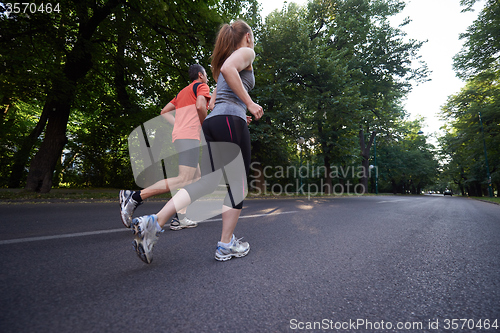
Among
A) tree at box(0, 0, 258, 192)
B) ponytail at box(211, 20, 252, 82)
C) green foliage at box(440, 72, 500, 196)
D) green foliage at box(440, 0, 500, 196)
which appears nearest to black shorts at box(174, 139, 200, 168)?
ponytail at box(211, 20, 252, 82)

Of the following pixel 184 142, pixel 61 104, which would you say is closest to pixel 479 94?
pixel 184 142

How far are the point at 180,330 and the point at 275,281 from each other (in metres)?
0.72

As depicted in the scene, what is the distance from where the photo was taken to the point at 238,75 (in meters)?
1.98

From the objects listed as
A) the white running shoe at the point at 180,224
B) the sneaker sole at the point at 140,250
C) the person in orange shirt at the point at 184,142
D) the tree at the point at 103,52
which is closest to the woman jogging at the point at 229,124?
the sneaker sole at the point at 140,250

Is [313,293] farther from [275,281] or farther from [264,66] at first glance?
[264,66]

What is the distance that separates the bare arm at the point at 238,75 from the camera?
1987 millimetres

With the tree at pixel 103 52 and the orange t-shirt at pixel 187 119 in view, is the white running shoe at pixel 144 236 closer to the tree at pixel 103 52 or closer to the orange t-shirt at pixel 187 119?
the orange t-shirt at pixel 187 119

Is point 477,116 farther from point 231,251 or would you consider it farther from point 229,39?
point 231,251

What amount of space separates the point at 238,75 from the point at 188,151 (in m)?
1.41

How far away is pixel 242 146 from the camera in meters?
2.09

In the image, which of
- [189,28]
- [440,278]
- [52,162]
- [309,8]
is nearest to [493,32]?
[309,8]

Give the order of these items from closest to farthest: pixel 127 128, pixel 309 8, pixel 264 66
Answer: pixel 127 128
pixel 264 66
pixel 309 8

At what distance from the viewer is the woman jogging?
2002 mm

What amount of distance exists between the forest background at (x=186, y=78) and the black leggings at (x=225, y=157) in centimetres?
753
